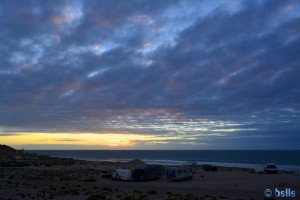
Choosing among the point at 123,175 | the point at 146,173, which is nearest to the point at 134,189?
the point at 123,175

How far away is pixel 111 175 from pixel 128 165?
8.35ft

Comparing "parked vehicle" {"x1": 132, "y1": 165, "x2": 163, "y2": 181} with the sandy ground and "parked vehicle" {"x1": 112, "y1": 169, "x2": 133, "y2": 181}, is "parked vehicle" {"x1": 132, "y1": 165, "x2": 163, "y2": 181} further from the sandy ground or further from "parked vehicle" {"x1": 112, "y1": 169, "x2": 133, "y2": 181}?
the sandy ground

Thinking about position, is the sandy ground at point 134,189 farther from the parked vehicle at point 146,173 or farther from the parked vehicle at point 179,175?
the parked vehicle at point 146,173

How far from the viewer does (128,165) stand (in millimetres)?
46719

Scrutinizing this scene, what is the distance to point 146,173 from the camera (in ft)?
141

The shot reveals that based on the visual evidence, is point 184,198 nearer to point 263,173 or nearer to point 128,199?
point 128,199

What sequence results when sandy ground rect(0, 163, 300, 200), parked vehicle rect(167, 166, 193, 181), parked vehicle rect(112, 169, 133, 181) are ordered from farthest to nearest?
1. parked vehicle rect(112, 169, 133, 181)
2. parked vehicle rect(167, 166, 193, 181)
3. sandy ground rect(0, 163, 300, 200)

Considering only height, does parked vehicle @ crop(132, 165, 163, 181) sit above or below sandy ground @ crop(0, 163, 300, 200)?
above

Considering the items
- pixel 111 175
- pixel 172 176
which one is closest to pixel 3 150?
pixel 111 175

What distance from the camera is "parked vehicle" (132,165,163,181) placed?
42188mm

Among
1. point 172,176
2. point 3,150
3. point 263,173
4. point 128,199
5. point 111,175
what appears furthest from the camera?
point 3,150

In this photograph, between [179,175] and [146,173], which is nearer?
[179,175]

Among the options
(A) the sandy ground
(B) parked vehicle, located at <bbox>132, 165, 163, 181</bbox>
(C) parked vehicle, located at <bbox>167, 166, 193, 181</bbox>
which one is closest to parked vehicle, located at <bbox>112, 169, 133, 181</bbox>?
(B) parked vehicle, located at <bbox>132, 165, 163, 181</bbox>

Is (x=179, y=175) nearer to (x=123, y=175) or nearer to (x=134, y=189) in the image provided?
(x=123, y=175)
